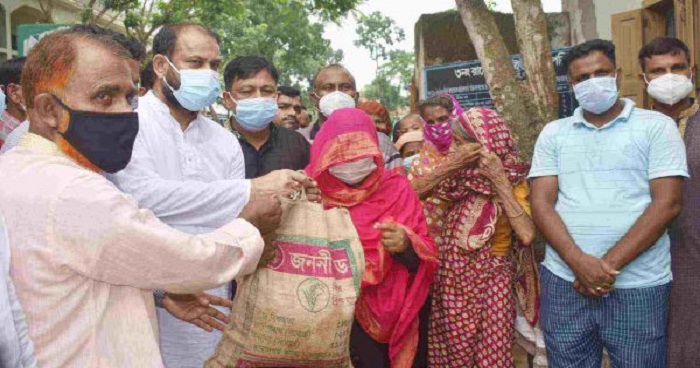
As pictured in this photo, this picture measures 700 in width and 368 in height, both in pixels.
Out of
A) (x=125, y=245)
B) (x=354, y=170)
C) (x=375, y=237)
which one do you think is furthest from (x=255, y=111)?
(x=125, y=245)

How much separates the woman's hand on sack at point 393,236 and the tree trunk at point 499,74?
7.34 ft

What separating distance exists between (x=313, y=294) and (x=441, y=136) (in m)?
1.74

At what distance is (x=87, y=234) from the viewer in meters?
1.50

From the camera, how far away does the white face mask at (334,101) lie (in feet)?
15.4

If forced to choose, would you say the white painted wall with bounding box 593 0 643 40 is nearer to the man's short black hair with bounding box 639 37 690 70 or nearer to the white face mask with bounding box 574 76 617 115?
the man's short black hair with bounding box 639 37 690 70

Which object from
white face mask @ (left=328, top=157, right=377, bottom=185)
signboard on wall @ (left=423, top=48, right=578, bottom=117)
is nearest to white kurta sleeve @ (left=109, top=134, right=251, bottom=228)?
white face mask @ (left=328, top=157, right=377, bottom=185)

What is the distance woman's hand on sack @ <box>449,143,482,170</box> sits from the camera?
11.2 ft

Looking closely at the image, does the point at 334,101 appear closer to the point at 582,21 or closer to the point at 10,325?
the point at 10,325

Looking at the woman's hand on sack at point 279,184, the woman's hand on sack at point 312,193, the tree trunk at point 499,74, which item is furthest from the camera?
the tree trunk at point 499,74

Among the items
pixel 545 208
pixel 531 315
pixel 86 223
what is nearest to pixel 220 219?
pixel 86 223

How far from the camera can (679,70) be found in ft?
12.1

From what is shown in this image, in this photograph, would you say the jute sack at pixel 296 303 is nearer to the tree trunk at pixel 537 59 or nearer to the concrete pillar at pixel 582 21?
the tree trunk at pixel 537 59

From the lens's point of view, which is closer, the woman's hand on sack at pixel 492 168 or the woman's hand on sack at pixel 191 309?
the woman's hand on sack at pixel 191 309

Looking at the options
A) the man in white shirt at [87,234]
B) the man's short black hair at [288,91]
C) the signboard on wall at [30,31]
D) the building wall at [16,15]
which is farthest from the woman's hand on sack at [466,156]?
the building wall at [16,15]
